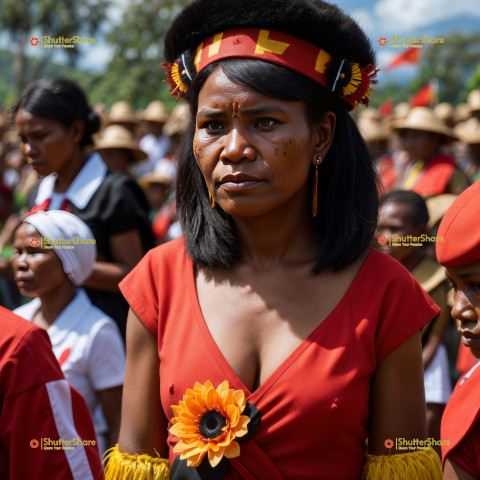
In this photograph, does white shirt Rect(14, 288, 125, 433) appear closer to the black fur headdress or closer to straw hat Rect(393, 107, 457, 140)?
the black fur headdress

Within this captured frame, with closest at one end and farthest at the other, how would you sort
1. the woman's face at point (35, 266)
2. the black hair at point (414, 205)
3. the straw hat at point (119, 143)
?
the woman's face at point (35, 266)
the black hair at point (414, 205)
the straw hat at point (119, 143)

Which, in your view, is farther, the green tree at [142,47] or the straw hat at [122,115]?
the green tree at [142,47]

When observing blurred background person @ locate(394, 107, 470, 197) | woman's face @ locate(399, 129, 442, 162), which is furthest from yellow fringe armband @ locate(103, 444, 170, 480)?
woman's face @ locate(399, 129, 442, 162)

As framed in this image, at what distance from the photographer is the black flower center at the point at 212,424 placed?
1.91 meters

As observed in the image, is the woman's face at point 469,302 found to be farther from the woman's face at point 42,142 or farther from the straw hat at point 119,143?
the straw hat at point 119,143

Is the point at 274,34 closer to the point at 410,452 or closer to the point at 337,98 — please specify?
the point at 337,98

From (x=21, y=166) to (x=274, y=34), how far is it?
11174mm

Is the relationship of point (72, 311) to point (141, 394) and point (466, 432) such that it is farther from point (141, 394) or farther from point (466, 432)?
point (466, 432)

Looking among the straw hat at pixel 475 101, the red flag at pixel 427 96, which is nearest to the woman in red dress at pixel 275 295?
the straw hat at pixel 475 101

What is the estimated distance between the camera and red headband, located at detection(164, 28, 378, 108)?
1929 mm

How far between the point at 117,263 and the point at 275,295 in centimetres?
190

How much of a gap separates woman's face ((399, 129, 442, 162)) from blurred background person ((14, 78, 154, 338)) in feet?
11.7

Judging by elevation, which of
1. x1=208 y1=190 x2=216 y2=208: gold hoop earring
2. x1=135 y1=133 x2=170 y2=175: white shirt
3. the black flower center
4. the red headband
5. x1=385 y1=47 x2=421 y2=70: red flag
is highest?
the red headband

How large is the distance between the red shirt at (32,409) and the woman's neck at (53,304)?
4.29ft
